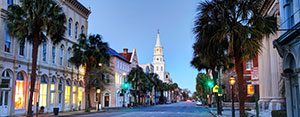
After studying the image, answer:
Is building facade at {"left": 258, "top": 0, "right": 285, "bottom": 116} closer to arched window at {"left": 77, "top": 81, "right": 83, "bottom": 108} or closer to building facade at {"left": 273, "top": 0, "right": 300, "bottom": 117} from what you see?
building facade at {"left": 273, "top": 0, "right": 300, "bottom": 117}

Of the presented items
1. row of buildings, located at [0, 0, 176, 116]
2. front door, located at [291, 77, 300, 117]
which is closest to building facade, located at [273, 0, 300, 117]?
front door, located at [291, 77, 300, 117]

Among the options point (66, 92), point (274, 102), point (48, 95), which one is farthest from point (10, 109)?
point (274, 102)

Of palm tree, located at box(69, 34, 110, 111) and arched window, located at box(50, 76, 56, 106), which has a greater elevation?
palm tree, located at box(69, 34, 110, 111)

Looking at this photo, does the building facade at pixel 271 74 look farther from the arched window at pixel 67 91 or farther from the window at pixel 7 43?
the arched window at pixel 67 91

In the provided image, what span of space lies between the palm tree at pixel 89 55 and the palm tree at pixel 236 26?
94.4 ft

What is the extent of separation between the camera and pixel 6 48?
32656mm

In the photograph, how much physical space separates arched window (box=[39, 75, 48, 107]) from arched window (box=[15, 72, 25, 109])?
434cm

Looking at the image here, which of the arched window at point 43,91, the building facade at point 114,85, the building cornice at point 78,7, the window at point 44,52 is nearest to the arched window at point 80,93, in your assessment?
the arched window at point 43,91

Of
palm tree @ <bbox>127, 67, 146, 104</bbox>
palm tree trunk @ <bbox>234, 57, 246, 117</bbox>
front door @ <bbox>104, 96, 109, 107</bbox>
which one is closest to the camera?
palm tree trunk @ <bbox>234, 57, 246, 117</bbox>

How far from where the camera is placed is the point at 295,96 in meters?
16.0

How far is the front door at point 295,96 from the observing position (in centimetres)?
1577

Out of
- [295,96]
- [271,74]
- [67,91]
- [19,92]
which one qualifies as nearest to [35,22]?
[19,92]

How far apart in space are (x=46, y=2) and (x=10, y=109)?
1157 cm

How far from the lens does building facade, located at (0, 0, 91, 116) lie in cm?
3231
